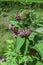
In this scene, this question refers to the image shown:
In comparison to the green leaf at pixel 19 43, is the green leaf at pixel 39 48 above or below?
below

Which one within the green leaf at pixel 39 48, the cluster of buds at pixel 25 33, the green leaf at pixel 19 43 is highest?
the cluster of buds at pixel 25 33

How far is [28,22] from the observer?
73.2 inches

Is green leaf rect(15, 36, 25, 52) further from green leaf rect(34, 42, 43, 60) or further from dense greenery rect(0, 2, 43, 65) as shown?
green leaf rect(34, 42, 43, 60)

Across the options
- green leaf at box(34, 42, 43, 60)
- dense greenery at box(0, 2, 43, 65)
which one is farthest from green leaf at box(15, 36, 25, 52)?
green leaf at box(34, 42, 43, 60)

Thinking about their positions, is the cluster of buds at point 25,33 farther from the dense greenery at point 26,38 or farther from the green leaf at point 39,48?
the green leaf at point 39,48

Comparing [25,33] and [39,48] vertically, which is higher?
[25,33]

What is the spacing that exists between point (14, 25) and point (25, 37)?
105mm

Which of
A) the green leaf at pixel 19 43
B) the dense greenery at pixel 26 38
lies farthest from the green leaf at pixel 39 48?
the green leaf at pixel 19 43

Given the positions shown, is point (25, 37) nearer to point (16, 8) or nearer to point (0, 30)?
point (0, 30)

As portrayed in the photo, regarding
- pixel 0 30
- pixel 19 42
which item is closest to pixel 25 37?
pixel 19 42

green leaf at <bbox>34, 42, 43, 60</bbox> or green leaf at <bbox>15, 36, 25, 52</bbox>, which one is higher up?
green leaf at <bbox>15, 36, 25, 52</bbox>

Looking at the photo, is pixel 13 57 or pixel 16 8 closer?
Answer: pixel 13 57

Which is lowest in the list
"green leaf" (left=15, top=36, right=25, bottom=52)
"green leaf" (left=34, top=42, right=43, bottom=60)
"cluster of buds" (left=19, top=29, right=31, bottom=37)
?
"green leaf" (left=34, top=42, right=43, bottom=60)

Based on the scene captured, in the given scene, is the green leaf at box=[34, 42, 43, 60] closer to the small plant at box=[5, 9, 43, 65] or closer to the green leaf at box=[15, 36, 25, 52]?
the small plant at box=[5, 9, 43, 65]
